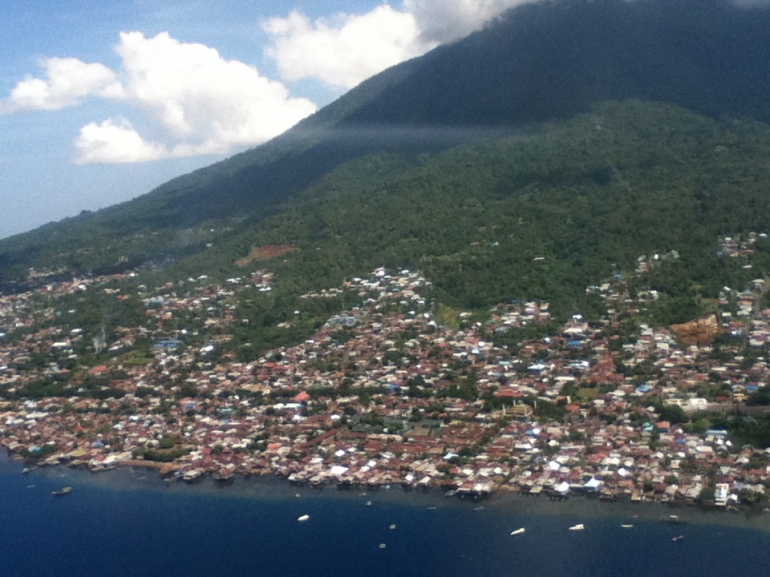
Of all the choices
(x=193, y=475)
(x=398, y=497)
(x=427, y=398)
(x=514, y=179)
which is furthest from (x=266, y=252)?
(x=398, y=497)

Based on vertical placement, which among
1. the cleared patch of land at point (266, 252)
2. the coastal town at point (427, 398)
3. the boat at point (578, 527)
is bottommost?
the boat at point (578, 527)

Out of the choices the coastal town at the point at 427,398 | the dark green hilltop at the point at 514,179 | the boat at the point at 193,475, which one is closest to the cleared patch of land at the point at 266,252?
the dark green hilltop at the point at 514,179

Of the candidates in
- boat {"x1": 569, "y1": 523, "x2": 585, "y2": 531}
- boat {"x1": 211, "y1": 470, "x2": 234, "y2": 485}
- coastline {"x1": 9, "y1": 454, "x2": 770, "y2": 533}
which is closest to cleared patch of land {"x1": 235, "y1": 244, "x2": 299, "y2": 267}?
coastline {"x1": 9, "y1": 454, "x2": 770, "y2": 533}

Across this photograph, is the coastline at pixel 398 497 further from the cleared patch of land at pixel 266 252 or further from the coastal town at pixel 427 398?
the cleared patch of land at pixel 266 252

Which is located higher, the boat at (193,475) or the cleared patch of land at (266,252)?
the cleared patch of land at (266,252)

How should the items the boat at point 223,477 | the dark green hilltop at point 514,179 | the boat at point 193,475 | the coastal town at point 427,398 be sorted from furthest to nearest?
the dark green hilltop at point 514,179 < the boat at point 193,475 < the boat at point 223,477 < the coastal town at point 427,398

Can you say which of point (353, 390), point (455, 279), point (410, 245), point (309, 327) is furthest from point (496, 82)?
point (353, 390)

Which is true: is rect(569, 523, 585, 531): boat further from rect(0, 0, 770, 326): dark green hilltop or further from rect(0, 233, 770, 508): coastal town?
rect(0, 0, 770, 326): dark green hilltop

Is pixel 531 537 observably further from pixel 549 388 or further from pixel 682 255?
pixel 682 255
